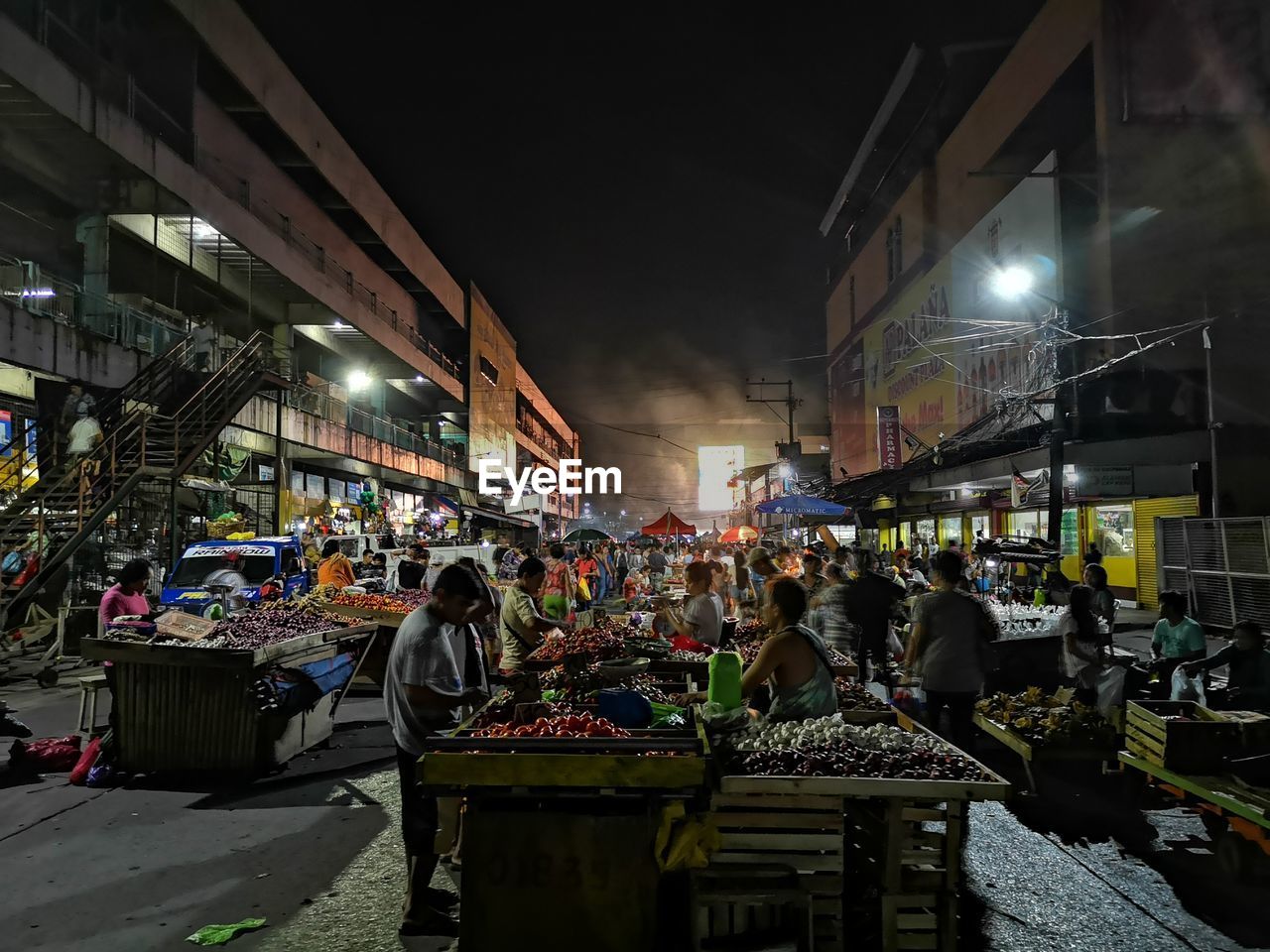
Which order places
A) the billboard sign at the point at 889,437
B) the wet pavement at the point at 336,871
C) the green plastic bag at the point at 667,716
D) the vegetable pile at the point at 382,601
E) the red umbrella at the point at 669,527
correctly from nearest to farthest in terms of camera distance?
the wet pavement at the point at 336,871 → the green plastic bag at the point at 667,716 → the vegetable pile at the point at 382,601 → the red umbrella at the point at 669,527 → the billboard sign at the point at 889,437

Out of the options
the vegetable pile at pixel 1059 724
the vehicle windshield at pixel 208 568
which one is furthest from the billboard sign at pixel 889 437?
the vegetable pile at pixel 1059 724

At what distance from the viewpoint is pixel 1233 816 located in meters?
A: 5.25

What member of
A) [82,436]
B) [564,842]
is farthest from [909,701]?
[82,436]

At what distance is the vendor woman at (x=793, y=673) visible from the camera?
15.6ft

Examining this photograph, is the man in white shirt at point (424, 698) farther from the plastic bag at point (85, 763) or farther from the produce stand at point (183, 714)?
the plastic bag at point (85, 763)

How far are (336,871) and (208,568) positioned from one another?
35.8 feet

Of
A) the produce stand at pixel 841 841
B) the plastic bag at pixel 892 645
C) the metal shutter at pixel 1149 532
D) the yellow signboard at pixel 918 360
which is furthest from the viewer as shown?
the yellow signboard at pixel 918 360

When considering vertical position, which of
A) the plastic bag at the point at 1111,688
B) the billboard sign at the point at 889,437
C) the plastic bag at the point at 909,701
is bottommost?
the plastic bag at the point at 909,701

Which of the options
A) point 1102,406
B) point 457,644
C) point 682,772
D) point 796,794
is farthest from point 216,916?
point 1102,406

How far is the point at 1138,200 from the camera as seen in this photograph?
22750mm

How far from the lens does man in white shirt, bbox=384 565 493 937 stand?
14.6ft

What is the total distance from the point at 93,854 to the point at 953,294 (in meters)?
36.2

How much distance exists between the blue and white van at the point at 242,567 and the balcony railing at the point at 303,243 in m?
12.3

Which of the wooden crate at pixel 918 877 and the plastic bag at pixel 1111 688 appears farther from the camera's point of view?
the plastic bag at pixel 1111 688
